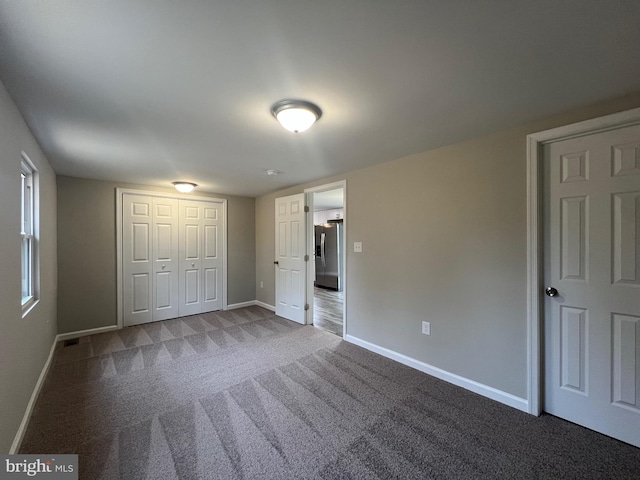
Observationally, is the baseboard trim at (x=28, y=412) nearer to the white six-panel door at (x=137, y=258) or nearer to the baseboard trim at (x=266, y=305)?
the white six-panel door at (x=137, y=258)

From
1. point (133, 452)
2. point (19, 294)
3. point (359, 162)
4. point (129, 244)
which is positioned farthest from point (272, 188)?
point (133, 452)

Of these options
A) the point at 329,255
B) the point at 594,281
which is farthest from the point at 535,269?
the point at 329,255

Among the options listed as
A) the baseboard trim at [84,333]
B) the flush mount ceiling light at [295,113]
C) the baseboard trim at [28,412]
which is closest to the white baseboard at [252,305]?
the baseboard trim at [84,333]

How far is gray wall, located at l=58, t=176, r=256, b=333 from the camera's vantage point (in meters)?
3.50

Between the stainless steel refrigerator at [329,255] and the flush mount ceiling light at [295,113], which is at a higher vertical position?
the flush mount ceiling light at [295,113]

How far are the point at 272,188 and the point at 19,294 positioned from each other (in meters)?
3.22

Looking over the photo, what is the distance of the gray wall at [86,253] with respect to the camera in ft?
11.5

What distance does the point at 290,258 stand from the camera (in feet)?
14.1

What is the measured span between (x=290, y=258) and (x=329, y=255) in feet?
9.60

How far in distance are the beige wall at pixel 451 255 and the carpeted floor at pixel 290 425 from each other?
0.36 m

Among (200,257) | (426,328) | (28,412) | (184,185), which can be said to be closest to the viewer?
(28,412)

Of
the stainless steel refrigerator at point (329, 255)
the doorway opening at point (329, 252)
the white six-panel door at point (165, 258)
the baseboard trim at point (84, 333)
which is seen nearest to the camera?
the baseboard trim at point (84, 333)

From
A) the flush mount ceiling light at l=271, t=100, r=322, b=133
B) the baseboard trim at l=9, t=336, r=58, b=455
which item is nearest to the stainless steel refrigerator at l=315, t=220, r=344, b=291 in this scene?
the flush mount ceiling light at l=271, t=100, r=322, b=133

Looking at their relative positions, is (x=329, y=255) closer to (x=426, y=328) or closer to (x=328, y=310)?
(x=328, y=310)
